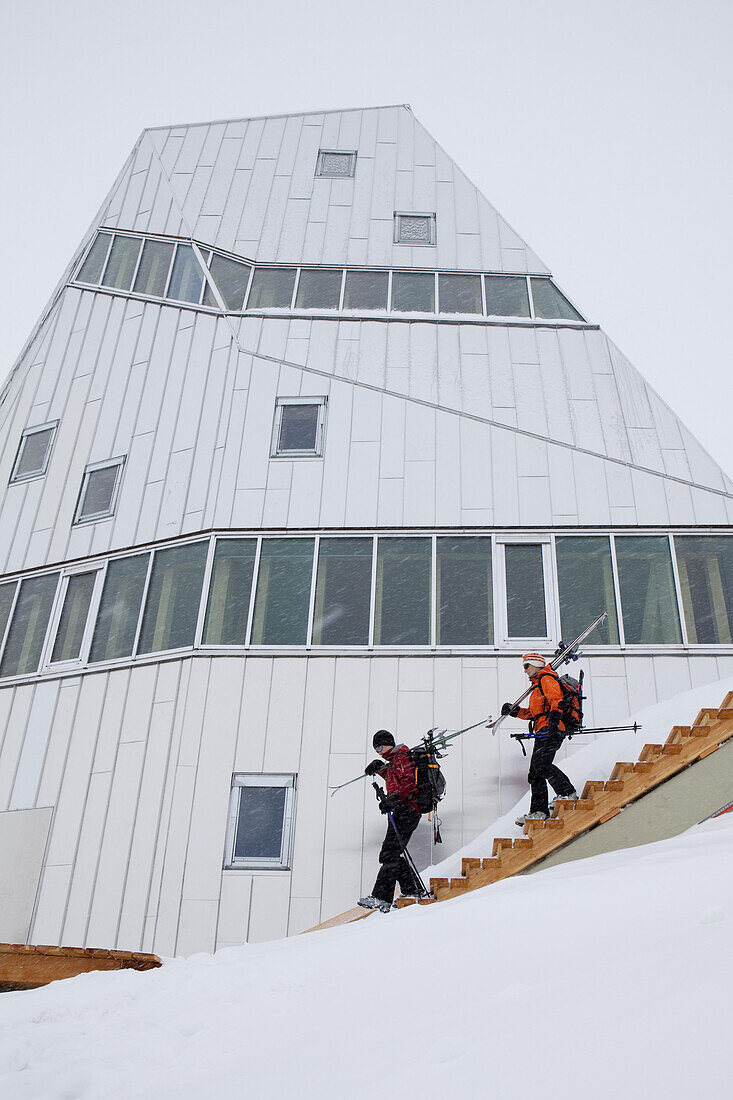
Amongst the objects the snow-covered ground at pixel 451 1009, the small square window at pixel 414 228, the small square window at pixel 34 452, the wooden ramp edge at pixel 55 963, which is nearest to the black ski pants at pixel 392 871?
the wooden ramp edge at pixel 55 963

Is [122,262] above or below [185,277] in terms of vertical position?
above

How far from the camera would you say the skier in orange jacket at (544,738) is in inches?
279

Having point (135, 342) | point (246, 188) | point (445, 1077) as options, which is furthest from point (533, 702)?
point (246, 188)

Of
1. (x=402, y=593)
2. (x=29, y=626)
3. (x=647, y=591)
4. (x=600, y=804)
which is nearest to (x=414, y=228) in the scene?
(x=402, y=593)

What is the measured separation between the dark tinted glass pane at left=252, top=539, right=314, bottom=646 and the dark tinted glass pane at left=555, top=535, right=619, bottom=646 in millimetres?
2804

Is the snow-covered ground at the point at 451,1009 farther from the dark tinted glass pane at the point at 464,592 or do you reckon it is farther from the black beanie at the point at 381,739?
the dark tinted glass pane at the point at 464,592

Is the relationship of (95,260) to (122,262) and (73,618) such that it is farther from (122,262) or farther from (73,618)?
(73,618)

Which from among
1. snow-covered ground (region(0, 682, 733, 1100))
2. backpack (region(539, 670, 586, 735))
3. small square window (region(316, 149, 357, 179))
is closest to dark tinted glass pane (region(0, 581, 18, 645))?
backpack (region(539, 670, 586, 735))

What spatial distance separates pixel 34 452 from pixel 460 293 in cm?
678

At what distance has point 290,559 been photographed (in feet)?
33.6

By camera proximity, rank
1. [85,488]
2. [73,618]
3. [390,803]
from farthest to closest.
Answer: [85,488], [73,618], [390,803]

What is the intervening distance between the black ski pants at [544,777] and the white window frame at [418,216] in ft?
32.8

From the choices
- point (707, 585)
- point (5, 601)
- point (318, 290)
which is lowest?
point (707, 585)

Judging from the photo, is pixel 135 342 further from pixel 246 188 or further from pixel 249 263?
pixel 246 188
